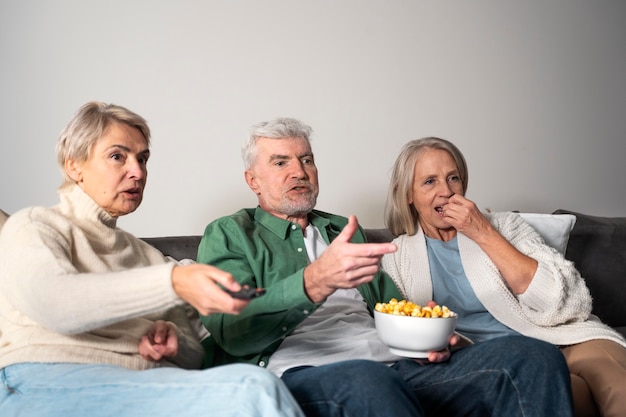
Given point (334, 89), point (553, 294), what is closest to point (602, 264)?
point (553, 294)

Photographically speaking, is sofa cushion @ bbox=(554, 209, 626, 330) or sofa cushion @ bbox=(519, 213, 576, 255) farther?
sofa cushion @ bbox=(554, 209, 626, 330)

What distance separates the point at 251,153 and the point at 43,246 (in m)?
0.90

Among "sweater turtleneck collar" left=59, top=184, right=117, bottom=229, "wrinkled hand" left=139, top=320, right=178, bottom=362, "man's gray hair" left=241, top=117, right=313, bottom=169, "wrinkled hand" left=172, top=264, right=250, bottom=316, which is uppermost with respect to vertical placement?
"man's gray hair" left=241, top=117, right=313, bottom=169

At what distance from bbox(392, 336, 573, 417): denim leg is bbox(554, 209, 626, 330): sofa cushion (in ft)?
4.23

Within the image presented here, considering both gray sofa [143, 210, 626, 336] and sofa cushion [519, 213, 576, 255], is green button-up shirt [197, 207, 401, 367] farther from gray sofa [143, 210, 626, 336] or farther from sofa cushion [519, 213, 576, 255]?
gray sofa [143, 210, 626, 336]

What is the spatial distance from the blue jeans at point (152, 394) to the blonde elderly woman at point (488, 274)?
3.53 ft

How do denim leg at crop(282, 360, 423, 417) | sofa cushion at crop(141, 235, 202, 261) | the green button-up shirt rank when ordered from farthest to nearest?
sofa cushion at crop(141, 235, 202, 261) < the green button-up shirt < denim leg at crop(282, 360, 423, 417)

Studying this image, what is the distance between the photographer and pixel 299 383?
161 centimetres

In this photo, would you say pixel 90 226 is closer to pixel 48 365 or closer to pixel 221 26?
pixel 48 365

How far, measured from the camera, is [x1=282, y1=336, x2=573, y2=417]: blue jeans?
4.98 ft

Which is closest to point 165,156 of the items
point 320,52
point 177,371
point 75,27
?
point 75,27

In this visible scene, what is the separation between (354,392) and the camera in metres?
1.51

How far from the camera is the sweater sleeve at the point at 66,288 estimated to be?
4.39 ft

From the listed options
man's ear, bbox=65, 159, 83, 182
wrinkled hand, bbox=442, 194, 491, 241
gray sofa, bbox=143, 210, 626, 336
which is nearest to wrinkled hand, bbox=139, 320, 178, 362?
man's ear, bbox=65, 159, 83, 182
